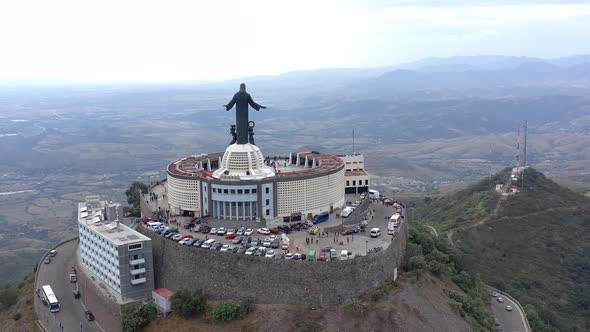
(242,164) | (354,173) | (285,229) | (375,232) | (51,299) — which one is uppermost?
(242,164)

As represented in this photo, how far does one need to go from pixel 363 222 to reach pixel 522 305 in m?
25.4

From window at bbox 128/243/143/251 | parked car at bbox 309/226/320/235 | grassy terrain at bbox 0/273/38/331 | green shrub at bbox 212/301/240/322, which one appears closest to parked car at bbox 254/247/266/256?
green shrub at bbox 212/301/240/322

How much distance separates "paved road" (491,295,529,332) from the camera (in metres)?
65.4

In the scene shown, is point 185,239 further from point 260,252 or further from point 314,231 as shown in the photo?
point 314,231

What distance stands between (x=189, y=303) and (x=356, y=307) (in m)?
16.8

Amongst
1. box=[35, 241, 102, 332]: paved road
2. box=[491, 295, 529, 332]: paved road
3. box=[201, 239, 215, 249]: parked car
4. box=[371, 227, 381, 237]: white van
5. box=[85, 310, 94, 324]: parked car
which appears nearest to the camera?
box=[35, 241, 102, 332]: paved road

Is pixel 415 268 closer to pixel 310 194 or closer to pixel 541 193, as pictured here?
pixel 310 194

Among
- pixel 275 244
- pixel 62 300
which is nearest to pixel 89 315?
pixel 62 300

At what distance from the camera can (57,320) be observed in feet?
185

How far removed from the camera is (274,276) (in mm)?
54625

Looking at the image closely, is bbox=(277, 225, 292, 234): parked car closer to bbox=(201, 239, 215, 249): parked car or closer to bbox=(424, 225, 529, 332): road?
bbox=(201, 239, 215, 249): parked car

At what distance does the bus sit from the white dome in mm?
25298

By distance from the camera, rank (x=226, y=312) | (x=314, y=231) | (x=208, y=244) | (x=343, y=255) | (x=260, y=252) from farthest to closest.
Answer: (x=314, y=231), (x=208, y=244), (x=260, y=252), (x=343, y=255), (x=226, y=312)

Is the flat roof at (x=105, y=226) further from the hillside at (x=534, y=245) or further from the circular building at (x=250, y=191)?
the hillside at (x=534, y=245)
